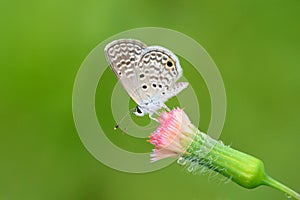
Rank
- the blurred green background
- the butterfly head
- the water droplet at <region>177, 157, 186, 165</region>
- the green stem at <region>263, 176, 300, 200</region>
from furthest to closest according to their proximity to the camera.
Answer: the blurred green background < the butterfly head < the water droplet at <region>177, 157, 186, 165</region> < the green stem at <region>263, 176, 300, 200</region>

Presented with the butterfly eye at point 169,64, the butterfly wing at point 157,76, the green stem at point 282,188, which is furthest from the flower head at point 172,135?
the green stem at point 282,188

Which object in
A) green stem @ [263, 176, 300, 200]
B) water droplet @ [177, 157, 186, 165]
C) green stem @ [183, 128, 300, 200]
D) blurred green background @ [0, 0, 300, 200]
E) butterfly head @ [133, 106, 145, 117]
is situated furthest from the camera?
blurred green background @ [0, 0, 300, 200]

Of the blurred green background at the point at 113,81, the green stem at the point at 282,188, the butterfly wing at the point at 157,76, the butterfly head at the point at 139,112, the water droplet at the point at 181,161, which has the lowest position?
the green stem at the point at 282,188

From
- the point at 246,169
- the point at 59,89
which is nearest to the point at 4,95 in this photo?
the point at 59,89

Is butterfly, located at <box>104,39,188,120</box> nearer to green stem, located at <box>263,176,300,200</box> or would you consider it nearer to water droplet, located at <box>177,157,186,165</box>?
water droplet, located at <box>177,157,186,165</box>

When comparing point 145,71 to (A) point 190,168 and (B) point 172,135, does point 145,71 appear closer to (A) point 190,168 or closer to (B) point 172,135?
(B) point 172,135

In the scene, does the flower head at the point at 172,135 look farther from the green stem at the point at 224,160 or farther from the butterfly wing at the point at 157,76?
the butterfly wing at the point at 157,76

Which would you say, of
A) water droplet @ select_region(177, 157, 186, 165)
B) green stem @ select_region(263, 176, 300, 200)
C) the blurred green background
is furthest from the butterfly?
the blurred green background

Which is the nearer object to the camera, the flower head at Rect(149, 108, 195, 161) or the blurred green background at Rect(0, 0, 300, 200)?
the flower head at Rect(149, 108, 195, 161)

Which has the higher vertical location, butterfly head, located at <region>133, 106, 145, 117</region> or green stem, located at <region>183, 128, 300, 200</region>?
butterfly head, located at <region>133, 106, 145, 117</region>
